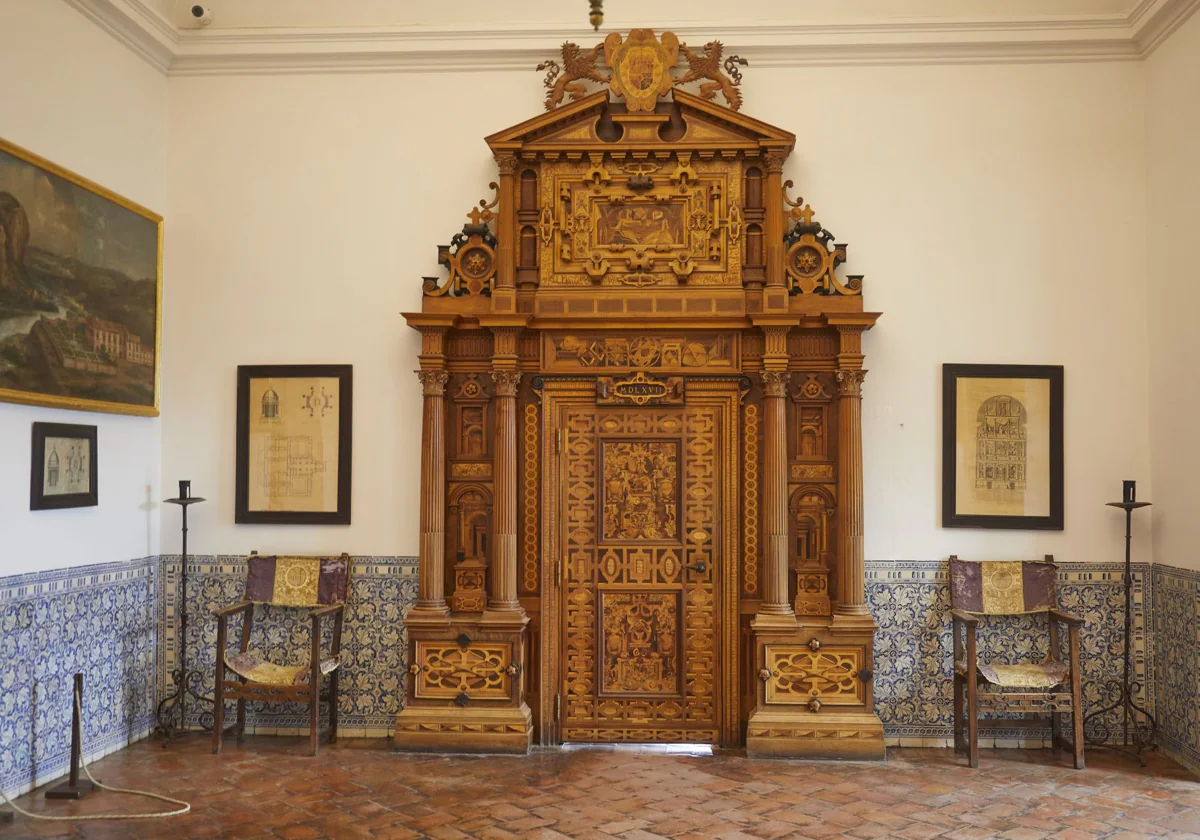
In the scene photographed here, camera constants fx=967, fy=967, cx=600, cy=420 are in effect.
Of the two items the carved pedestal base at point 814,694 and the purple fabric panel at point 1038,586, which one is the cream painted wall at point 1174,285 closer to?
the purple fabric panel at point 1038,586

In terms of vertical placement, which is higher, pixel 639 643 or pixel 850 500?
pixel 850 500

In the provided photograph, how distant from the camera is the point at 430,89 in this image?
6.43 m

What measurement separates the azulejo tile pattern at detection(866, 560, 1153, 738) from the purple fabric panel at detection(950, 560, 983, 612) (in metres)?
0.13

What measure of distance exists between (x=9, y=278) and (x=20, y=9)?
147cm

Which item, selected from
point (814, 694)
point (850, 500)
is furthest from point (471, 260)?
point (814, 694)

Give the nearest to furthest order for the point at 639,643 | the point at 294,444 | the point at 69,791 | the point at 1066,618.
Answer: the point at 69,791 → the point at 1066,618 → the point at 639,643 → the point at 294,444

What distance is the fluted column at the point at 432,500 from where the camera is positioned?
6.03 metres

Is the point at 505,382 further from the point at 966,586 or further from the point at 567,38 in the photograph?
the point at 966,586

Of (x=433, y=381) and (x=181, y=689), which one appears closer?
(x=433, y=381)

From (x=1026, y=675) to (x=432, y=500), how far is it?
3.71 m

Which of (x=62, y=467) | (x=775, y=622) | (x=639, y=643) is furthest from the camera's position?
(x=639, y=643)

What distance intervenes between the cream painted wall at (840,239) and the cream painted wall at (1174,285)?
0.13 metres

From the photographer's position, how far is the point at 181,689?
6281mm

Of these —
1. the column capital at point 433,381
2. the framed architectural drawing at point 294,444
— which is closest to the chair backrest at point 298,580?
the framed architectural drawing at point 294,444
